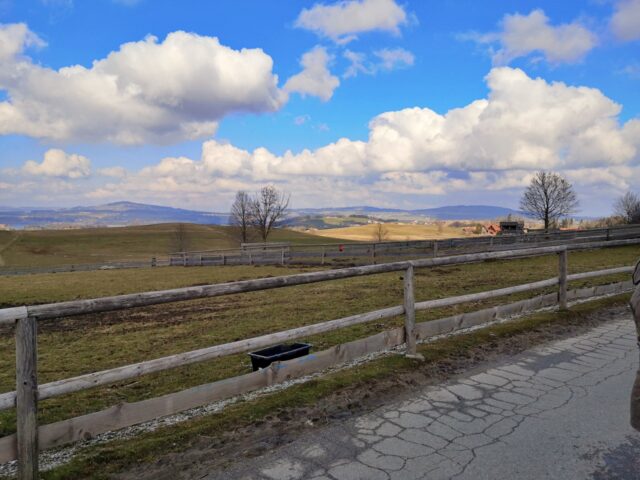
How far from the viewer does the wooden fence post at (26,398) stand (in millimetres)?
3043

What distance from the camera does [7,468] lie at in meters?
3.40

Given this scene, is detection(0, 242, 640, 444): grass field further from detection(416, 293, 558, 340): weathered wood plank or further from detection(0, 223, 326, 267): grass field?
detection(0, 223, 326, 267): grass field

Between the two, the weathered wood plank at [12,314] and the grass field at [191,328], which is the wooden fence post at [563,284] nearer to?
the grass field at [191,328]

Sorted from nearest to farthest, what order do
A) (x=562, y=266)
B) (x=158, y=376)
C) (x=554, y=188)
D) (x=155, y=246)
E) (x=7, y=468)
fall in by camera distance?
(x=7, y=468) → (x=158, y=376) → (x=562, y=266) → (x=554, y=188) → (x=155, y=246)

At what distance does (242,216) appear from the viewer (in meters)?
61.9

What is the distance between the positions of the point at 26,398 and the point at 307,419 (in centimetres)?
212

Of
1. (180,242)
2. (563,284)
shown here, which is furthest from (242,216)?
(563,284)

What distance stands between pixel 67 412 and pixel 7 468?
1.66 meters

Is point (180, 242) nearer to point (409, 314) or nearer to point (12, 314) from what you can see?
point (409, 314)

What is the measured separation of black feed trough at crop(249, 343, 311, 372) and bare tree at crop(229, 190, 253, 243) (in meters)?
54.0

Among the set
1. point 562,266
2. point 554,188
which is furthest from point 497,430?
point 554,188

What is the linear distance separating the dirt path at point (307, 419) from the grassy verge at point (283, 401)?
0.04 metres

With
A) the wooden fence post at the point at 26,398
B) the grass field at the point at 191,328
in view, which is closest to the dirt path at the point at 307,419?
the wooden fence post at the point at 26,398

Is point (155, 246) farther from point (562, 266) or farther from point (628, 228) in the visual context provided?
point (562, 266)
